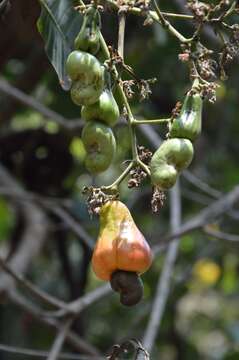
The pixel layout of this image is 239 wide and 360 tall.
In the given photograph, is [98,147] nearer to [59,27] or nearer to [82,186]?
[59,27]

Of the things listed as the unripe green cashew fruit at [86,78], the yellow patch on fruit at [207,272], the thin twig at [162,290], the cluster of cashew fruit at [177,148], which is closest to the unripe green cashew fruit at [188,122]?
the cluster of cashew fruit at [177,148]

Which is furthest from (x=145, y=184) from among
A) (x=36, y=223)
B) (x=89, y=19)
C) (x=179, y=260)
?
(x=89, y=19)

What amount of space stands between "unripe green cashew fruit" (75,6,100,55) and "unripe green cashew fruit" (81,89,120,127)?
64 millimetres

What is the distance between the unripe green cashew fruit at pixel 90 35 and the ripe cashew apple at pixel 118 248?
0.23m

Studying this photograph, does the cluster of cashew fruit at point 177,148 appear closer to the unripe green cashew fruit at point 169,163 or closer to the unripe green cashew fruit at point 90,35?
the unripe green cashew fruit at point 169,163

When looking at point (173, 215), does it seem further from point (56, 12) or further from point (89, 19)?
point (89, 19)

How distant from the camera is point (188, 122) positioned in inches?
46.8

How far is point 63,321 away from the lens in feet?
6.97

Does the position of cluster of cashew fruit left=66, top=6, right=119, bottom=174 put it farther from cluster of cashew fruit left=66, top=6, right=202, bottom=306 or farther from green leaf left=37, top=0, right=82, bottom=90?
green leaf left=37, top=0, right=82, bottom=90

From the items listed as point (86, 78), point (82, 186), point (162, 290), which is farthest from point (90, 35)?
point (82, 186)

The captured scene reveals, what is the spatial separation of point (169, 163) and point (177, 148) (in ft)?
0.07

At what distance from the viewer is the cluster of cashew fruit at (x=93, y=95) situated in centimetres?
114

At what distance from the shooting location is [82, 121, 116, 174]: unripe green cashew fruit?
116 cm

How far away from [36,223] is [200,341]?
163 centimetres
